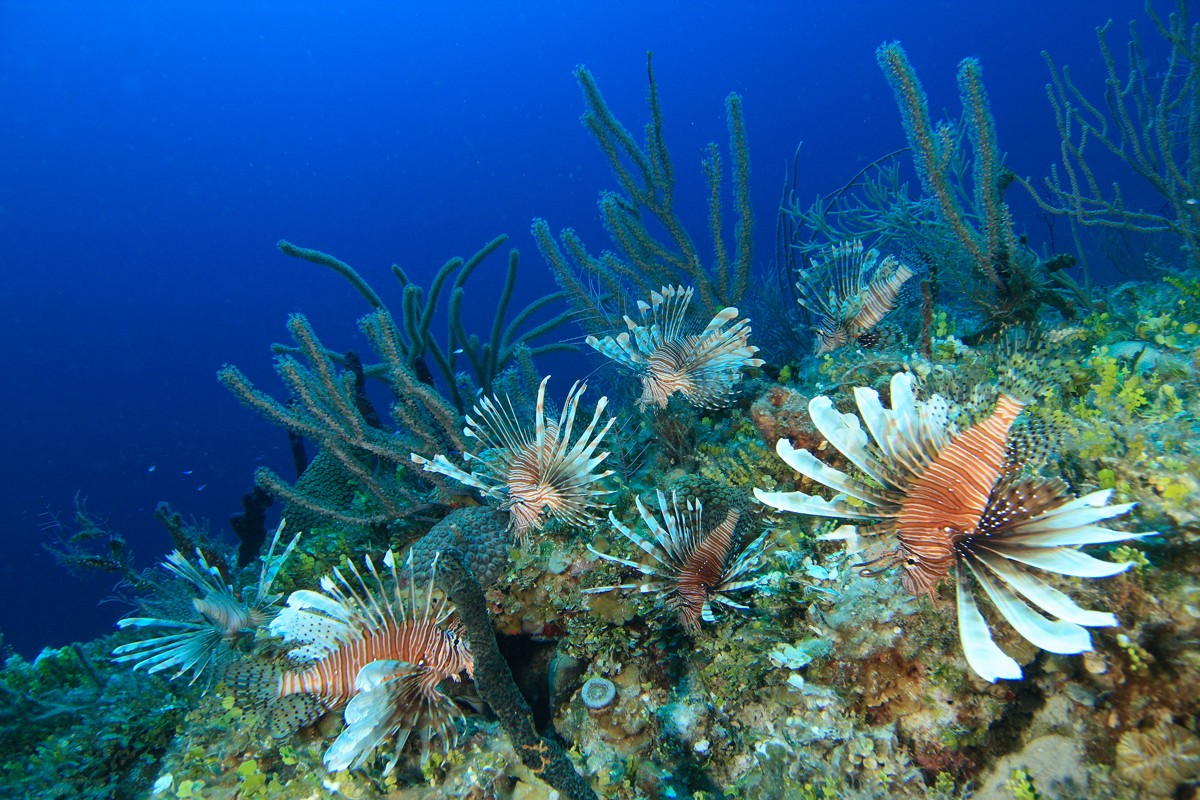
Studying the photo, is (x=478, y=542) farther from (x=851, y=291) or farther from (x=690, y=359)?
(x=851, y=291)

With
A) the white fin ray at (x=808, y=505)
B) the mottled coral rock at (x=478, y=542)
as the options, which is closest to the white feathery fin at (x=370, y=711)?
the mottled coral rock at (x=478, y=542)

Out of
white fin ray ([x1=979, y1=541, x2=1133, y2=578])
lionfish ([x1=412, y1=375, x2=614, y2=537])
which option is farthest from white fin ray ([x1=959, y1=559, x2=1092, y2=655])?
lionfish ([x1=412, y1=375, x2=614, y2=537])

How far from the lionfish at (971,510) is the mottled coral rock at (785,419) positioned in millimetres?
1237

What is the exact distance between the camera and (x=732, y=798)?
204cm

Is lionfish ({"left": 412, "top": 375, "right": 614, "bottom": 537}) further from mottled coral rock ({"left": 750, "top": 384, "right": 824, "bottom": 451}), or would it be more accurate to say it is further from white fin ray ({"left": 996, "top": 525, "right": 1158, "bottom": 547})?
white fin ray ({"left": 996, "top": 525, "right": 1158, "bottom": 547})

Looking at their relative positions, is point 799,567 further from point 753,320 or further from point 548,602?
point 753,320

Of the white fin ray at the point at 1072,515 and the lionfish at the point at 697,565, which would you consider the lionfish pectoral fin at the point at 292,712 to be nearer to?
the lionfish at the point at 697,565

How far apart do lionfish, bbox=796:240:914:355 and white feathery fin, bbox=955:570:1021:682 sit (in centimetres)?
255

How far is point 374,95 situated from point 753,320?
113m

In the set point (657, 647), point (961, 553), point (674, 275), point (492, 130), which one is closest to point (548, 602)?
point (657, 647)

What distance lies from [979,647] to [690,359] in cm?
250

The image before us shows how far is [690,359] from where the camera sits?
12.1ft

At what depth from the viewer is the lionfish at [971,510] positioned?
1.32 meters

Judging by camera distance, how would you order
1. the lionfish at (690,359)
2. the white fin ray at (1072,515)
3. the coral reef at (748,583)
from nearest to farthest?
the white fin ray at (1072,515) < the coral reef at (748,583) < the lionfish at (690,359)
